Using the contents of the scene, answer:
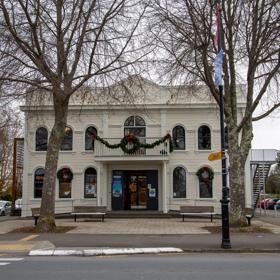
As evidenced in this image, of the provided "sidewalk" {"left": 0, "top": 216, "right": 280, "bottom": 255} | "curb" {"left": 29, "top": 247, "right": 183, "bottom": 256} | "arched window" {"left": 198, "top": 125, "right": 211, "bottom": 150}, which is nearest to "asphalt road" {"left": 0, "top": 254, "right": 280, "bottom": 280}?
"curb" {"left": 29, "top": 247, "right": 183, "bottom": 256}

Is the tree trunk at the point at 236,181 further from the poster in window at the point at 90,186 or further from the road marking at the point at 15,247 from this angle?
the poster in window at the point at 90,186

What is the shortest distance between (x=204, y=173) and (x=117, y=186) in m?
5.90

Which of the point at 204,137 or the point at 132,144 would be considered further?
the point at 204,137

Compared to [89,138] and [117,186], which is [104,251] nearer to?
[117,186]

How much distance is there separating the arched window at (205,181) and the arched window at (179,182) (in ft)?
3.43

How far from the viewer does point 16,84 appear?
56.5ft

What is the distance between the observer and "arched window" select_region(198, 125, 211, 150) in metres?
27.2

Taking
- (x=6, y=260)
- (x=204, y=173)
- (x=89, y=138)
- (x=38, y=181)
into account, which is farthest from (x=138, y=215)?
Result: (x=6, y=260)

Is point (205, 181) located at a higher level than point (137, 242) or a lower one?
higher

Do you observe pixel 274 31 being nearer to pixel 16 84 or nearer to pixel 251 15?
pixel 251 15

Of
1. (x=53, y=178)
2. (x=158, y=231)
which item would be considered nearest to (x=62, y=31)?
(x=53, y=178)

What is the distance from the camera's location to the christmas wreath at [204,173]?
87.7 ft

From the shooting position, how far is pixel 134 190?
2761cm

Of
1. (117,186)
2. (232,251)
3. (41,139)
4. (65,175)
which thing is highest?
(41,139)
